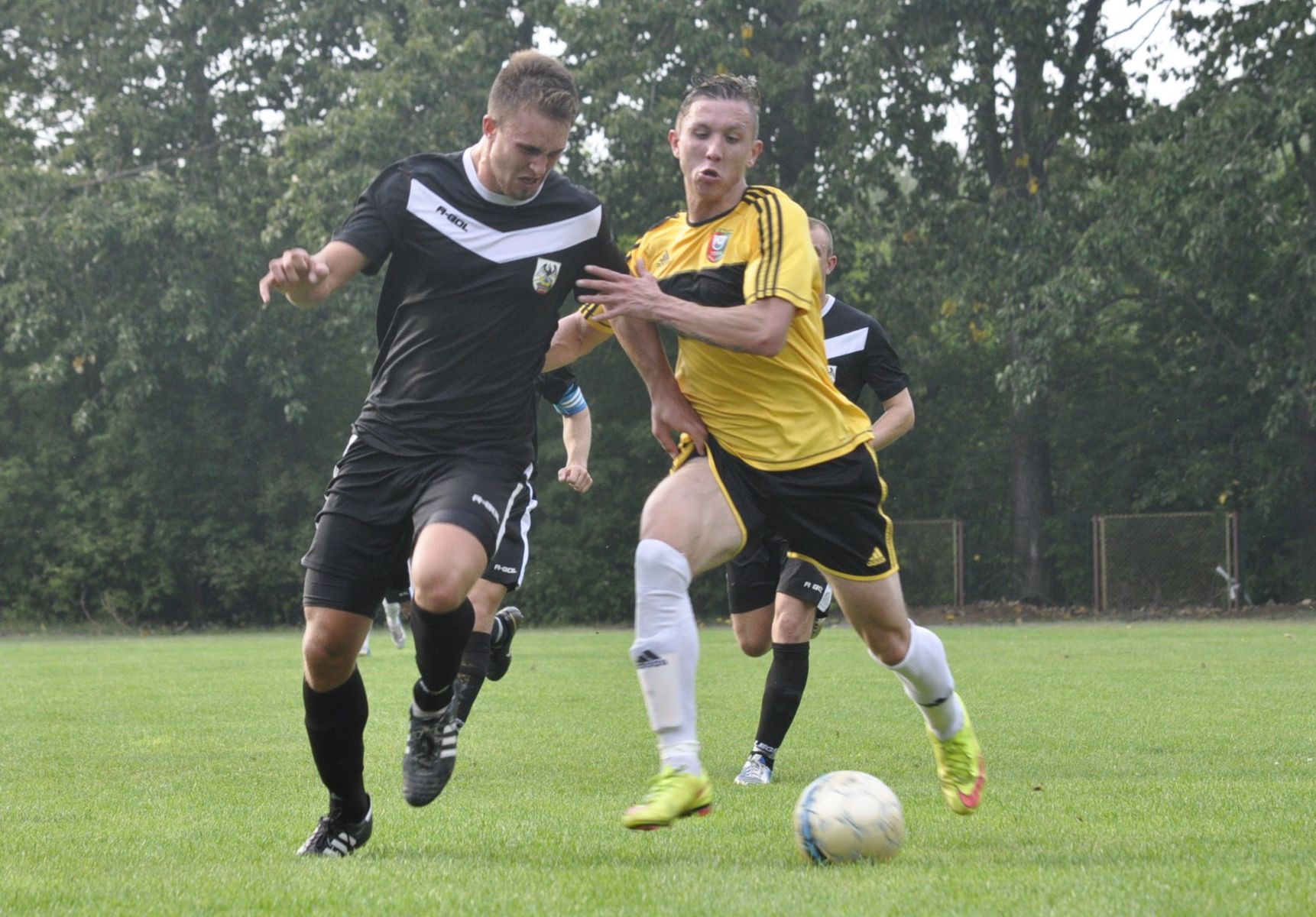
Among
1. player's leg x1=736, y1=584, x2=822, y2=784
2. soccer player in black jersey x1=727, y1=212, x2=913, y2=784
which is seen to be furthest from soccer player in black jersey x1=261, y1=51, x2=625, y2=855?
soccer player in black jersey x1=727, y1=212, x2=913, y2=784

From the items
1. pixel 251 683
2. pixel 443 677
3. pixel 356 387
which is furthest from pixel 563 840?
pixel 356 387

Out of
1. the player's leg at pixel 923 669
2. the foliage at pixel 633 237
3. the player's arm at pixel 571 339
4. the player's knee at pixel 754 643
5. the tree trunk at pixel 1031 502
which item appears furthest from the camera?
the tree trunk at pixel 1031 502

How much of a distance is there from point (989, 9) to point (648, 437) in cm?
931

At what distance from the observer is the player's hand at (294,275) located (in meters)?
4.51

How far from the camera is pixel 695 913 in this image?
12.0 feet

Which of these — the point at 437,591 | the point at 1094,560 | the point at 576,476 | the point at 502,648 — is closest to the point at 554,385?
the point at 576,476

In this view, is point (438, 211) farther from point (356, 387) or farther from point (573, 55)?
point (356, 387)

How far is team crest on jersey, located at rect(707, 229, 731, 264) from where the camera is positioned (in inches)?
202

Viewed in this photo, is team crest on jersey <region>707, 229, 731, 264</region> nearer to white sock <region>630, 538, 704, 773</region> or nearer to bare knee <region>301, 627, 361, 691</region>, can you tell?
white sock <region>630, 538, 704, 773</region>

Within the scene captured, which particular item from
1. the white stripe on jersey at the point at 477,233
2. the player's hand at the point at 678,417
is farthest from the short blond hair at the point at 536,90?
the player's hand at the point at 678,417

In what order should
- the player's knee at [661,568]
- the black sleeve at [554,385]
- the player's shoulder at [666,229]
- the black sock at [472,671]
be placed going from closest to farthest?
the player's knee at [661,568] < the player's shoulder at [666,229] < the black sock at [472,671] < the black sleeve at [554,385]

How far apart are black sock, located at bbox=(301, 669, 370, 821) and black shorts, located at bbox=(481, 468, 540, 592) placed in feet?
3.71

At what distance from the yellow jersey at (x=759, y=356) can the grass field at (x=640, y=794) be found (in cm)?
124

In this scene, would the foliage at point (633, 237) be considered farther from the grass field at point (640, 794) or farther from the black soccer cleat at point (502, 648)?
the black soccer cleat at point (502, 648)
